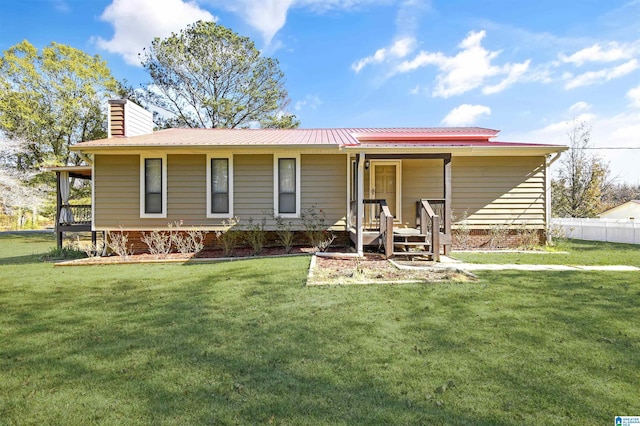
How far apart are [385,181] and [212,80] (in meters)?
15.0

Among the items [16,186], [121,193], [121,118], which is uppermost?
[121,118]

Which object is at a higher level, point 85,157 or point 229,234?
point 85,157

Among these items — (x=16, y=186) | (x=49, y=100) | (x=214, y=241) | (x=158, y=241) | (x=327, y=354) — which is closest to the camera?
(x=327, y=354)

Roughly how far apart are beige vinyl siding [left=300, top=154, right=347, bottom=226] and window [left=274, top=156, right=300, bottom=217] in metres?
0.21

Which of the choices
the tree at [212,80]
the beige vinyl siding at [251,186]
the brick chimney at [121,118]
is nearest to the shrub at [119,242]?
the beige vinyl siding at [251,186]

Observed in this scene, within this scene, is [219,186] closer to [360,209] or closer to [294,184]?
[294,184]

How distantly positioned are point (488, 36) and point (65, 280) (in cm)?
1603

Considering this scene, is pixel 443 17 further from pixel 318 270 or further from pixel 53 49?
pixel 53 49

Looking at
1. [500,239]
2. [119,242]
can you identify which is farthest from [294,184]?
[500,239]

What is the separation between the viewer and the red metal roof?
10.0 meters

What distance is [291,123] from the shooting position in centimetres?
2248

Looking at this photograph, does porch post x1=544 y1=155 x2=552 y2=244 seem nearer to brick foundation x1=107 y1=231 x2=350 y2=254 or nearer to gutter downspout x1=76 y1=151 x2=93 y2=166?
brick foundation x1=107 y1=231 x2=350 y2=254

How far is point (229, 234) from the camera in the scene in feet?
33.6

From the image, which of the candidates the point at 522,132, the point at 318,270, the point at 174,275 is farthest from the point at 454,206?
the point at 522,132
